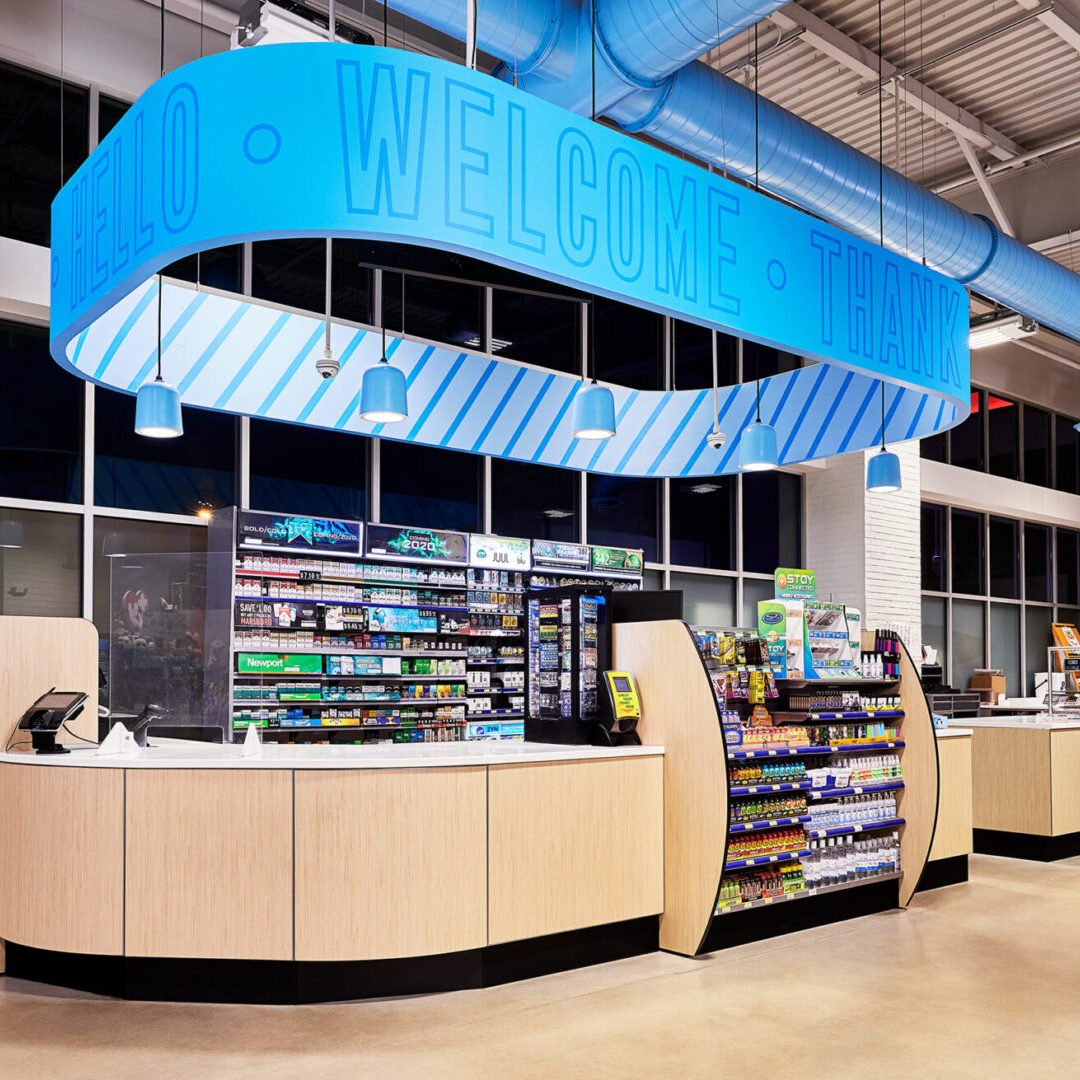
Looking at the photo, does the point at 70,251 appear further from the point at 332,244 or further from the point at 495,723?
the point at 495,723

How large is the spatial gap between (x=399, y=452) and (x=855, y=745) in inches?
189

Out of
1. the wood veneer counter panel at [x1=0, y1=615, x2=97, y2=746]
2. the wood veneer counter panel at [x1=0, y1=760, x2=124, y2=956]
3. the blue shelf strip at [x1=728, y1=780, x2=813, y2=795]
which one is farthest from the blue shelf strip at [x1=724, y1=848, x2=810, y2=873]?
the wood veneer counter panel at [x1=0, y1=615, x2=97, y2=746]

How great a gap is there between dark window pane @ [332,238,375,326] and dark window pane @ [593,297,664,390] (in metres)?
2.72

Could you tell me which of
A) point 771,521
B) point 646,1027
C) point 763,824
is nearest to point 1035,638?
point 771,521

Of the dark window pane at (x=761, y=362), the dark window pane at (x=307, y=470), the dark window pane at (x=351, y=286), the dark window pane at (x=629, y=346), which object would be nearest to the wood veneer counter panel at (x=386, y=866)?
the dark window pane at (x=307, y=470)

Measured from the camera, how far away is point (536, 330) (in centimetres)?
1039

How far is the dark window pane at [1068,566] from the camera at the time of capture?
16453 millimetres

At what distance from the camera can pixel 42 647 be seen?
5.20 m

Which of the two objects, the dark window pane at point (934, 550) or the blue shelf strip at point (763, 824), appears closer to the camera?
the blue shelf strip at point (763, 824)

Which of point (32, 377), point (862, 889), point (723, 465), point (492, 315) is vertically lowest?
point (862, 889)

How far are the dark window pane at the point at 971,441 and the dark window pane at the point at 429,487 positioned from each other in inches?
296

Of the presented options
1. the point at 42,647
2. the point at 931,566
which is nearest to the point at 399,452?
the point at 42,647

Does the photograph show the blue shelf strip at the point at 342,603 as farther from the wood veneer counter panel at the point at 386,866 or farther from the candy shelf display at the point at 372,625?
the wood veneer counter panel at the point at 386,866

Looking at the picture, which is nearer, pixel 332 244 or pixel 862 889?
pixel 862 889
